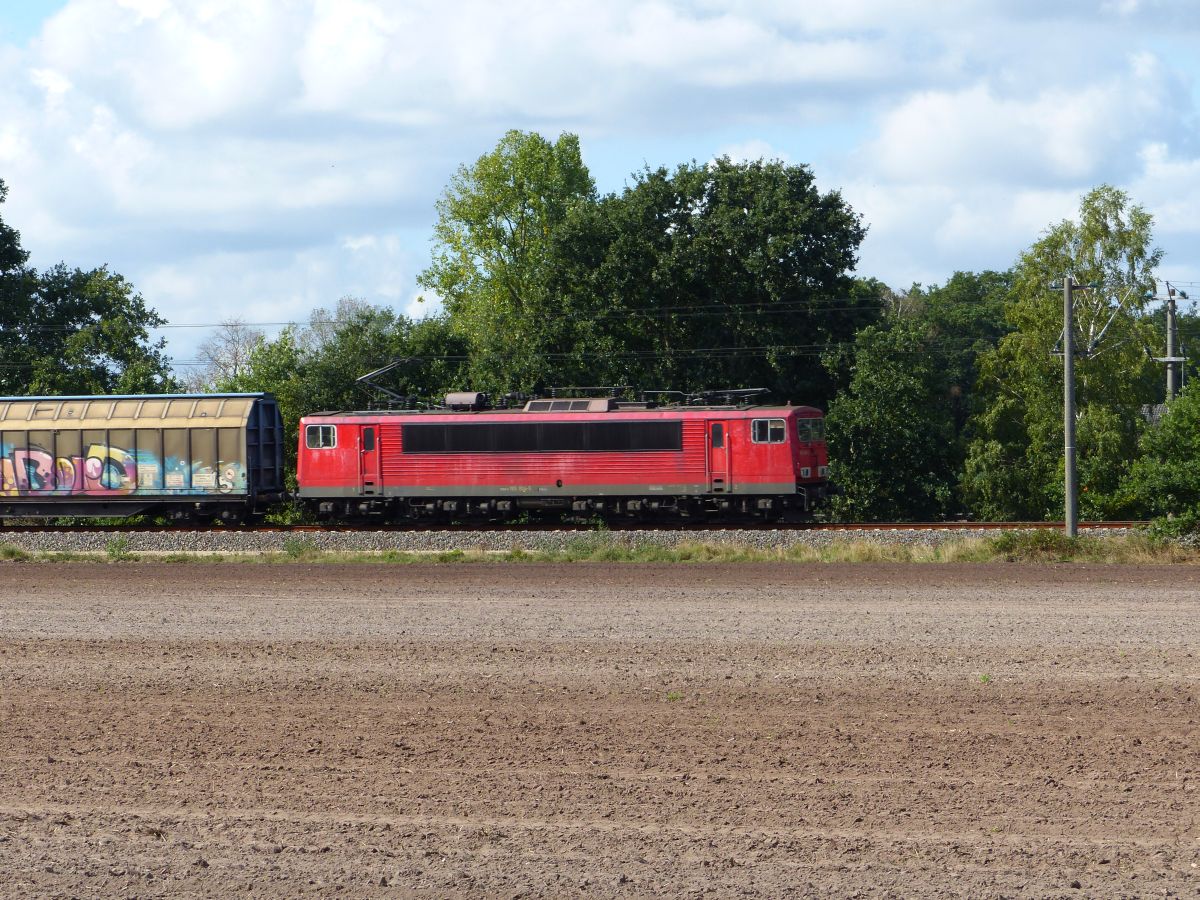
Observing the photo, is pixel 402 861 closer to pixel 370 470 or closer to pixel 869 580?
pixel 869 580

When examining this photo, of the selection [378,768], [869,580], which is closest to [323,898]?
[378,768]

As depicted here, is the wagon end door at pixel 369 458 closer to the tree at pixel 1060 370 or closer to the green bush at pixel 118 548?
the green bush at pixel 118 548

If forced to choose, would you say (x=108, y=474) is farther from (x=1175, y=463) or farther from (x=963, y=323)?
(x=963, y=323)

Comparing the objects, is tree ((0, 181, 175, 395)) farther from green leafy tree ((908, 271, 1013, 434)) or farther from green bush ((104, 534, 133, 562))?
green leafy tree ((908, 271, 1013, 434))

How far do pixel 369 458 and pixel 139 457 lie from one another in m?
6.41

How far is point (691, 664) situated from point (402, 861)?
707 cm

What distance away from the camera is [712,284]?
5119cm

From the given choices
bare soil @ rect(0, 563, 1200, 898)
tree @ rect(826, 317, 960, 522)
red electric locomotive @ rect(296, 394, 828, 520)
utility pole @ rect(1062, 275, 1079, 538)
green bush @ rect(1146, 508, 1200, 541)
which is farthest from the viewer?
tree @ rect(826, 317, 960, 522)

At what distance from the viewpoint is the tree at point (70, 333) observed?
56.0m

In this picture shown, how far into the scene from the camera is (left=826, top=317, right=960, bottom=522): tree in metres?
46.4

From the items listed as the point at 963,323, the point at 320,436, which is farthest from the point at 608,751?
the point at 963,323

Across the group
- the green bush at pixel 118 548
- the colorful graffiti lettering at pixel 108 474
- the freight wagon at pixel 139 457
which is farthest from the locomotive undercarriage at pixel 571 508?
the green bush at pixel 118 548

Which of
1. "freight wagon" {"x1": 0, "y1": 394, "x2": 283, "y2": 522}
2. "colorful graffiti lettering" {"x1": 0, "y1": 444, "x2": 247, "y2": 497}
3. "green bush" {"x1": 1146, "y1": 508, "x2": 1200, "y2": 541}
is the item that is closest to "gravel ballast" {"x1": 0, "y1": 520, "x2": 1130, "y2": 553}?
"green bush" {"x1": 1146, "y1": 508, "x2": 1200, "y2": 541}

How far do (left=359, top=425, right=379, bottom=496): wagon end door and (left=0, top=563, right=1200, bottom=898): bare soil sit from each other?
1694 centimetres
